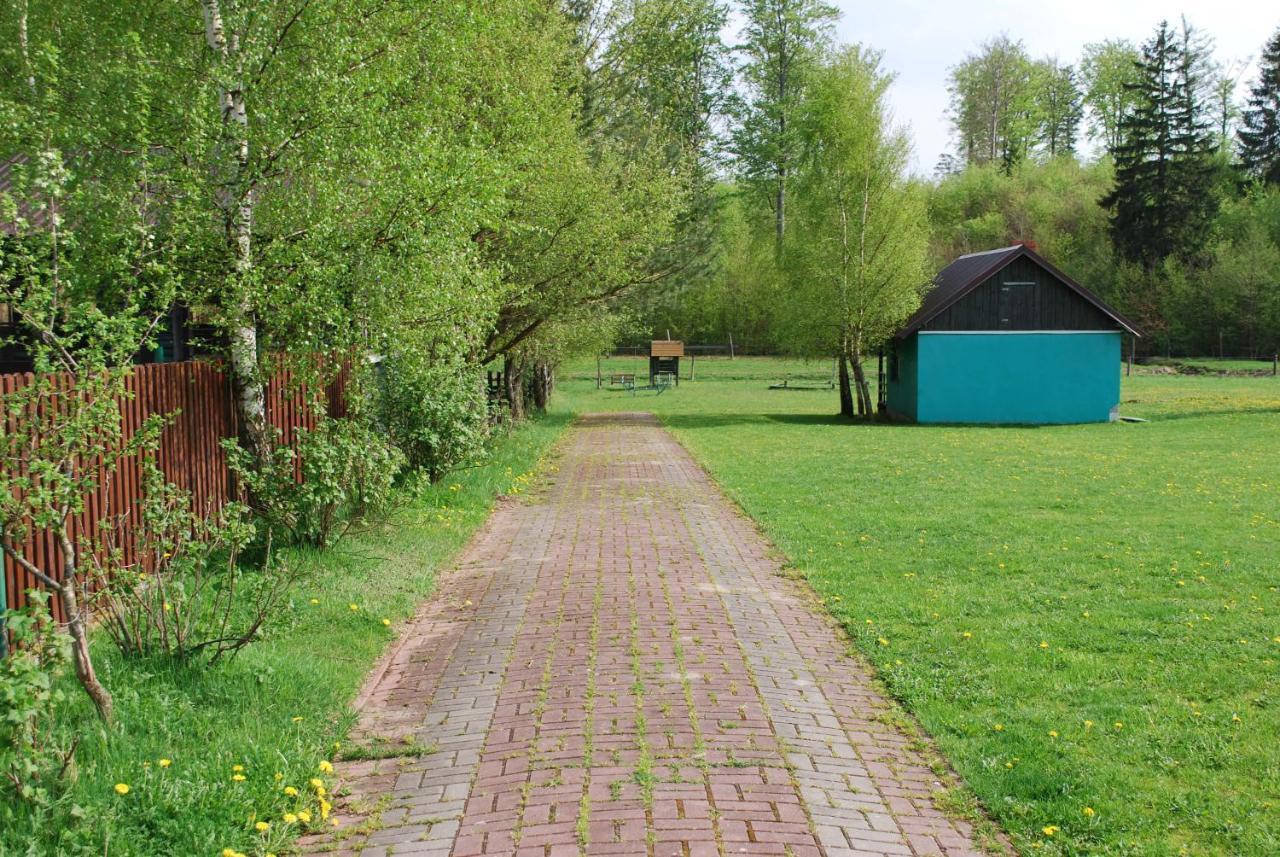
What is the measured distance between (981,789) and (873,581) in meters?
4.33

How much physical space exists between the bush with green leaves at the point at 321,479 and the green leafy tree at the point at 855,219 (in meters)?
23.5

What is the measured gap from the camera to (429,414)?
40.0 ft

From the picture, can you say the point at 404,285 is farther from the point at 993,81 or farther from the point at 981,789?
the point at 993,81

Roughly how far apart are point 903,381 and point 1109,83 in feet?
164

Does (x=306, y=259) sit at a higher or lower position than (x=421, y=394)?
higher

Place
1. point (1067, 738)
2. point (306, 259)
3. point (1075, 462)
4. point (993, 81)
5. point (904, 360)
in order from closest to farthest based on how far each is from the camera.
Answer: point (1067, 738)
point (306, 259)
point (1075, 462)
point (904, 360)
point (993, 81)

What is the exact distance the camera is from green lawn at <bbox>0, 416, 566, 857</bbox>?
409 centimetres

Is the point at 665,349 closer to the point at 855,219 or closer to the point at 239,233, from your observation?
the point at 855,219

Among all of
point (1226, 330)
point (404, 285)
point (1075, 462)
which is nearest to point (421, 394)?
point (404, 285)

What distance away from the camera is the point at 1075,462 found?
19062 millimetres

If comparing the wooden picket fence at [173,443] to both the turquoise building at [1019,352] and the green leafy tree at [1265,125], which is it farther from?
the green leafy tree at [1265,125]

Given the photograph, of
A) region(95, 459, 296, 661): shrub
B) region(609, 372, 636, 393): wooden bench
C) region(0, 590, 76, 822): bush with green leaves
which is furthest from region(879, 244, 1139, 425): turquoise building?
region(0, 590, 76, 822): bush with green leaves

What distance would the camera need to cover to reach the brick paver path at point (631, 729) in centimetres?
438

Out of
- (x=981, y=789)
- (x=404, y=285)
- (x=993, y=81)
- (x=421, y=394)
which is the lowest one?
(x=981, y=789)
